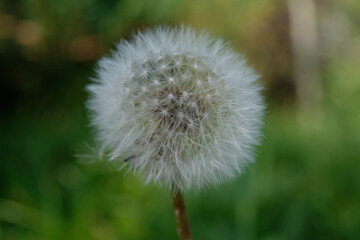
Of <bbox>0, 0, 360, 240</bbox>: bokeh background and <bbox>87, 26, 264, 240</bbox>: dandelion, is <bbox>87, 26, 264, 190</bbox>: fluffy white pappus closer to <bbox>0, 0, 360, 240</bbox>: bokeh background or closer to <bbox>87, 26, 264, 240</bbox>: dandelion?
<bbox>87, 26, 264, 240</bbox>: dandelion

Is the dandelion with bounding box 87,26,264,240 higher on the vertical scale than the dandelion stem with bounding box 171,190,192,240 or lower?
higher

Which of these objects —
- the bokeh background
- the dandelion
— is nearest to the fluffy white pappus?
the dandelion

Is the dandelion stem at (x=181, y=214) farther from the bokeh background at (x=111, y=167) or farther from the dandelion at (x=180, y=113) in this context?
A: the bokeh background at (x=111, y=167)

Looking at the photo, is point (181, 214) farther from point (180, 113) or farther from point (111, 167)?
point (111, 167)

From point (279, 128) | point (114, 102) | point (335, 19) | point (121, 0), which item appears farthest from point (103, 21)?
point (335, 19)

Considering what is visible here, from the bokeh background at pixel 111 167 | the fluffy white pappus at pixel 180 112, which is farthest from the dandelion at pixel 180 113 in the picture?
the bokeh background at pixel 111 167

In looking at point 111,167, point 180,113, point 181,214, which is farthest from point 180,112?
point 111,167

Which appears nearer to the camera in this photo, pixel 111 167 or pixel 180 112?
pixel 180 112
